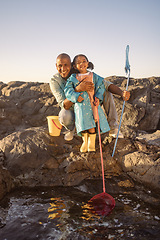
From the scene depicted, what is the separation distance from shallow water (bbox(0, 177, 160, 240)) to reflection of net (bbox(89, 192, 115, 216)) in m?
0.08

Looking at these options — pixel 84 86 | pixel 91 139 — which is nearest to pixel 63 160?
pixel 91 139

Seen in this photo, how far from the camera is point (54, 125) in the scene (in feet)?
13.2

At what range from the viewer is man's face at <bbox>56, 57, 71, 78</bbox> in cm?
370

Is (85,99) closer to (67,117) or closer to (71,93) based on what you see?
(71,93)

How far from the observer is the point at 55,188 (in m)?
3.39

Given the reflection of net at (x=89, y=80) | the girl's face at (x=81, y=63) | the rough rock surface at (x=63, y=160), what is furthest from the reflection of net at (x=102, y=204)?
the girl's face at (x=81, y=63)

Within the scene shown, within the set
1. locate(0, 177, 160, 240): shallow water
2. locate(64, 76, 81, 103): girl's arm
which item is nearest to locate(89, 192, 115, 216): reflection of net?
locate(0, 177, 160, 240): shallow water

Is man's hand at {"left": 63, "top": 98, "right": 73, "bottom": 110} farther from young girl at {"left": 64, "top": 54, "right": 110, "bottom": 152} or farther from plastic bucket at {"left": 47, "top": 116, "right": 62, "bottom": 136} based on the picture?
plastic bucket at {"left": 47, "top": 116, "right": 62, "bottom": 136}

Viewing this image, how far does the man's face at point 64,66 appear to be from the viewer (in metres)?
3.70

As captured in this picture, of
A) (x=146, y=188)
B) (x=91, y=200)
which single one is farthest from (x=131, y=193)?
(x=91, y=200)

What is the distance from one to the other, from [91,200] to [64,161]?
1.05 meters

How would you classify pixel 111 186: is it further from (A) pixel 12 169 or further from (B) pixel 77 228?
(A) pixel 12 169

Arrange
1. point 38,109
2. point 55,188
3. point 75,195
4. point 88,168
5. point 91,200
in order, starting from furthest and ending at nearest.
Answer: point 38,109 < point 88,168 < point 55,188 < point 75,195 < point 91,200

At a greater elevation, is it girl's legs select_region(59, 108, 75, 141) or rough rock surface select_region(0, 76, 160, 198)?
girl's legs select_region(59, 108, 75, 141)
